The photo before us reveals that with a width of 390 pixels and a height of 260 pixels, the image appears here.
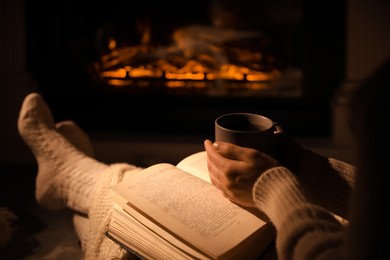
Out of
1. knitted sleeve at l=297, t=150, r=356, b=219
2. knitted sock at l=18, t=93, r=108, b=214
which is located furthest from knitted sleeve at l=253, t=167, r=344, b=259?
knitted sock at l=18, t=93, r=108, b=214

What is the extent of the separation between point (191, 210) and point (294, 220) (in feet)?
0.73

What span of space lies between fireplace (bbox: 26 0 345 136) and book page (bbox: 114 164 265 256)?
3.70ft

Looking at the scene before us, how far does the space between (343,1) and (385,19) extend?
0.16 metres

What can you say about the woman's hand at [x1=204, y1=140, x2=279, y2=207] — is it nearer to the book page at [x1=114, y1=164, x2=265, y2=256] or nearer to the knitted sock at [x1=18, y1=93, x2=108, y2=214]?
the book page at [x1=114, y1=164, x2=265, y2=256]

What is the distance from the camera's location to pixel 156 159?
1981 mm

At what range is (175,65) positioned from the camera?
2.08 metres

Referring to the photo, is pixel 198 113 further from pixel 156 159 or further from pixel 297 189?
pixel 297 189

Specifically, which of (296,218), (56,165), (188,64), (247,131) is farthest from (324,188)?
(188,64)

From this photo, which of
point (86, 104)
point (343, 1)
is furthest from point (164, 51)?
point (343, 1)

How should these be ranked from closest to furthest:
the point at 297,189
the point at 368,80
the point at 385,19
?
the point at 368,80, the point at 297,189, the point at 385,19

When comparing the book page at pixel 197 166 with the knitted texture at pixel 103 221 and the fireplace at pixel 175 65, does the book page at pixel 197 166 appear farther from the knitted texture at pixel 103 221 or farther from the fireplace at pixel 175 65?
the fireplace at pixel 175 65

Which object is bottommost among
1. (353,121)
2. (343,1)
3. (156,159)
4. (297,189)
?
(156,159)

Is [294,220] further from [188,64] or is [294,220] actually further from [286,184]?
[188,64]

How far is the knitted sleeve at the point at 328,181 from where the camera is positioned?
91 centimetres
